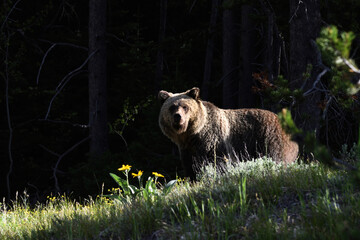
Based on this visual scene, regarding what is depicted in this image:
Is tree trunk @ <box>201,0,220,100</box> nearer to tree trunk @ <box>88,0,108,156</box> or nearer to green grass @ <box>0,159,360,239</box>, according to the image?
tree trunk @ <box>88,0,108,156</box>

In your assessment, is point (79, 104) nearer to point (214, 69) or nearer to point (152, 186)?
point (214, 69)

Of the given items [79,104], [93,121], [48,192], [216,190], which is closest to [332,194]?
[216,190]

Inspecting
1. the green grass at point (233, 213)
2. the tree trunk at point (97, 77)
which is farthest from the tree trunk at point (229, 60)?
the green grass at point (233, 213)

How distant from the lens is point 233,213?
388 centimetres

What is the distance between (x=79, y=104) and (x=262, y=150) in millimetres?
9133

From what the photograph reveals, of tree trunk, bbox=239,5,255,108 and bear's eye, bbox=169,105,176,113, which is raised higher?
tree trunk, bbox=239,5,255,108

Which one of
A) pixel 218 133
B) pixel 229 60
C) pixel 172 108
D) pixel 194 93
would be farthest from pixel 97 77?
pixel 218 133

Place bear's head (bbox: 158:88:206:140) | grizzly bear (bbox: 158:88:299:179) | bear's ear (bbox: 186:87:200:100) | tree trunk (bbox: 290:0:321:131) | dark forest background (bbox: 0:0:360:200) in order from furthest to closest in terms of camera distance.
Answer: dark forest background (bbox: 0:0:360:200)
tree trunk (bbox: 290:0:321:131)
bear's ear (bbox: 186:87:200:100)
grizzly bear (bbox: 158:88:299:179)
bear's head (bbox: 158:88:206:140)

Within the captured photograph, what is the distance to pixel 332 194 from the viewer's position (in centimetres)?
416

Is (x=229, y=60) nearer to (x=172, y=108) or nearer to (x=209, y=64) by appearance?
(x=209, y=64)

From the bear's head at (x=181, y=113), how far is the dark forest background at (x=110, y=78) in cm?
269

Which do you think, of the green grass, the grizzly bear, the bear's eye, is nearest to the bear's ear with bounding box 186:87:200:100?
the grizzly bear

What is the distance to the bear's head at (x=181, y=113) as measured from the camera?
681 cm

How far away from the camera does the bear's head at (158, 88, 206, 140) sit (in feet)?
22.4
